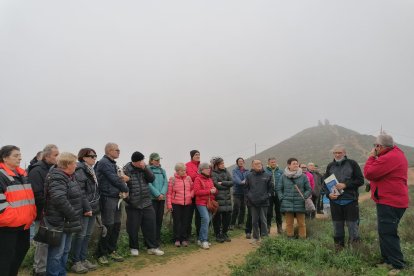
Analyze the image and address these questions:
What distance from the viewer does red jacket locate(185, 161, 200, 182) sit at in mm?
8648

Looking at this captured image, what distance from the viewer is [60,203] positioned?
4996 millimetres

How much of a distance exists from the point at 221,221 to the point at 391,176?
458cm

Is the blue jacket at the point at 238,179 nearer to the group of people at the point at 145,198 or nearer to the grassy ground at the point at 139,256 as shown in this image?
the group of people at the point at 145,198

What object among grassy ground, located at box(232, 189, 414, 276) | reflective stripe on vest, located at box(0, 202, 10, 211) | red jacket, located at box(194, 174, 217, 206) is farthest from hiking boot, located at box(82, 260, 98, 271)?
red jacket, located at box(194, 174, 217, 206)

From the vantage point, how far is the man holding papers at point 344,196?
649 cm

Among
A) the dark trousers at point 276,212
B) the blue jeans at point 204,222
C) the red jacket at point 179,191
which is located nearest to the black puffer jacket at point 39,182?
the red jacket at point 179,191

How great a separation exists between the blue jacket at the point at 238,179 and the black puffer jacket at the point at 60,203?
5.57 m

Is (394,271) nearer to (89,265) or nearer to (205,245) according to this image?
(205,245)

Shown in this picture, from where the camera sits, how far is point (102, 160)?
6633 millimetres

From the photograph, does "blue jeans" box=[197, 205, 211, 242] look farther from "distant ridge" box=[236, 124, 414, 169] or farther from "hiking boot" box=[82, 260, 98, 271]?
"distant ridge" box=[236, 124, 414, 169]

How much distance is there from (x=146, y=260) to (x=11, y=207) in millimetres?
3115

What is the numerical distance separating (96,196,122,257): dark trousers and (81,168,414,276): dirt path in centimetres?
50

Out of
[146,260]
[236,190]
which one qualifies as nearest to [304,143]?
[236,190]

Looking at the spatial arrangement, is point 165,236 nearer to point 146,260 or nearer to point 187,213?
point 187,213
